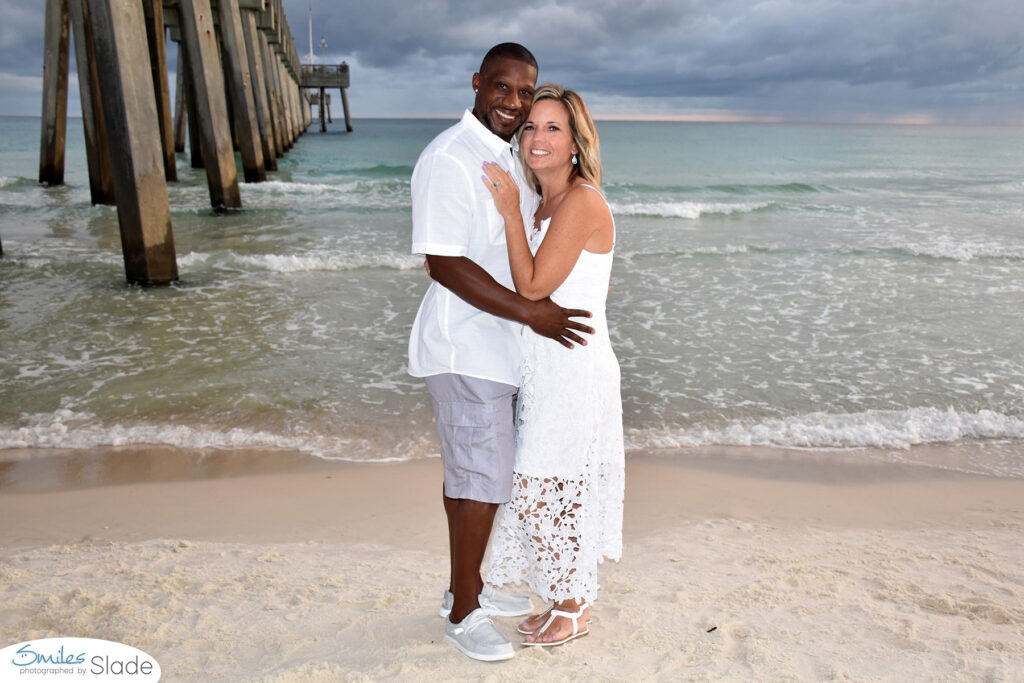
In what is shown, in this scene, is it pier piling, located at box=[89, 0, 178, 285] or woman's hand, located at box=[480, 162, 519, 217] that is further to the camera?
pier piling, located at box=[89, 0, 178, 285]

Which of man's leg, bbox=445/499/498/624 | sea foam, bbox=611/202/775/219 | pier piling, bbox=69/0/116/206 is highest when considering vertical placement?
pier piling, bbox=69/0/116/206

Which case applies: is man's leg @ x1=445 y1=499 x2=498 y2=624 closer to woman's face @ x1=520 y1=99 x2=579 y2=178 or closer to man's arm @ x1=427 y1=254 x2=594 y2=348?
man's arm @ x1=427 y1=254 x2=594 y2=348

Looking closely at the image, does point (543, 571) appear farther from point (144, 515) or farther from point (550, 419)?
point (144, 515)

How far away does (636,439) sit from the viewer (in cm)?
455

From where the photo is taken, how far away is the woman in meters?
2.17

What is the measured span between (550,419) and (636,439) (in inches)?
93.4

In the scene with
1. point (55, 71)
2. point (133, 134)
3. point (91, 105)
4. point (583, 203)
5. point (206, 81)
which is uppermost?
point (55, 71)

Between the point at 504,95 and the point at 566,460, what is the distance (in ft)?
3.35

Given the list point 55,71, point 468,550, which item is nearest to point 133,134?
point 468,550

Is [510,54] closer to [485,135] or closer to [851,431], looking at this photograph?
[485,135]

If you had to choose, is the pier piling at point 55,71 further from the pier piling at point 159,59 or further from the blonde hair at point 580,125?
the blonde hair at point 580,125

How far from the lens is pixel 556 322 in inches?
86.0

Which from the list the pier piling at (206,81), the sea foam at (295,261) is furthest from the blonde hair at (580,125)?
the pier piling at (206,81)

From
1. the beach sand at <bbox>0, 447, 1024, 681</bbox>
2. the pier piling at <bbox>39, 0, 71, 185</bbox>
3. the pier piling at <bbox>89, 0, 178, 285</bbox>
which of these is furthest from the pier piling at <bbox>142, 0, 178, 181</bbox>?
the beach sand at <bbox>0, 447, 1024, 681</bbox>
